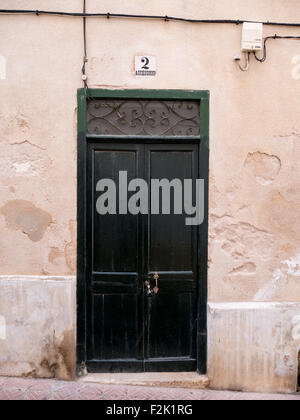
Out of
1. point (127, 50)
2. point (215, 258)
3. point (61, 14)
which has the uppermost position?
point (61, 14)

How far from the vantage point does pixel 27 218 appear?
4.20 meters

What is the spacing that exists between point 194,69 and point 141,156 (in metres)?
1.07

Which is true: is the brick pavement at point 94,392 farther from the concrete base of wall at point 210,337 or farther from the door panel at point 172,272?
the door panel at point 172,272

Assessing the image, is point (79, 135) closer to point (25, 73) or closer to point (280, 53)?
point (25, 73)

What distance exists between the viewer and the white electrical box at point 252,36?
13.4 feet

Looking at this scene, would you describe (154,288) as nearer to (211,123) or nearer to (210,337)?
(210,337)

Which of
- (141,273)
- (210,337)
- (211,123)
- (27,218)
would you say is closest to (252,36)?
(211,123)

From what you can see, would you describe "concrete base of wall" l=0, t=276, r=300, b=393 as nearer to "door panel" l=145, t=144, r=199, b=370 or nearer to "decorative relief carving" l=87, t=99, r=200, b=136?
"door panel" l=145, t=144, r=199, b=370

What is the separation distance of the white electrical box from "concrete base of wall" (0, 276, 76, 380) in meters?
3.06

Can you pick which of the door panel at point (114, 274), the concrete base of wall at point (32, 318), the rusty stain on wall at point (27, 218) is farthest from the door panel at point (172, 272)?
the rusty stain on wall at point (27, 218)

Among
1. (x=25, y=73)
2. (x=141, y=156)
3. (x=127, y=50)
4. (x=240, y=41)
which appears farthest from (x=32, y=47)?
(x=240, y=41)

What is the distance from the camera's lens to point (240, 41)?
416cm

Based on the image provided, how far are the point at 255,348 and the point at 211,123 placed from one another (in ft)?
8.03

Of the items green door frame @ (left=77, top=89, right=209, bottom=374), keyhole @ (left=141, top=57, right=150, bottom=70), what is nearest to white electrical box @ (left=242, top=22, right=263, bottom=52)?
green door frame @ (left=77, top=89, right=209, bottom=374)
